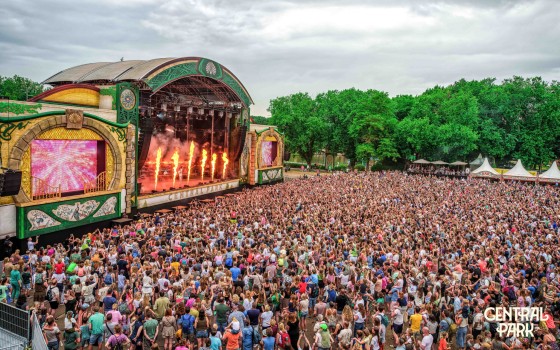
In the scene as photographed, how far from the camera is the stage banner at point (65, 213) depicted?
14.1 metres

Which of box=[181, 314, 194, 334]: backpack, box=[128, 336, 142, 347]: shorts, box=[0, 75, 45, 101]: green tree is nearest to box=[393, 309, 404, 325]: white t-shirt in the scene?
box=[181, 314, 194, 334]: backpack

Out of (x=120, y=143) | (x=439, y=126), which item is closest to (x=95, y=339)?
(x=120, y=143)

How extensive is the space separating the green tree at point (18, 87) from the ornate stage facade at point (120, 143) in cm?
4090

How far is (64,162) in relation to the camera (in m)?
16.0

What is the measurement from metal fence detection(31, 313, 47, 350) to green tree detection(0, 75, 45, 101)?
2453 inches

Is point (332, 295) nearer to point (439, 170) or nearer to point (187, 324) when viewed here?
point (187, 324)

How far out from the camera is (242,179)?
1234 inches

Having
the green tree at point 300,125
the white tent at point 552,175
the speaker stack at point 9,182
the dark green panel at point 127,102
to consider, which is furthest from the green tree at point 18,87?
the white tent at point 552,175

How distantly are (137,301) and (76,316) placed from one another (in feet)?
6.14

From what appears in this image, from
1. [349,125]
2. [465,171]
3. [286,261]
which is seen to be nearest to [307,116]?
[349,125]

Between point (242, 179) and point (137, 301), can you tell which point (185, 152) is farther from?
point (137, 301)

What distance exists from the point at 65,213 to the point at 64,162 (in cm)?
214

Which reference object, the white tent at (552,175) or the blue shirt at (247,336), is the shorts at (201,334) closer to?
the blue shirt at (247,336)

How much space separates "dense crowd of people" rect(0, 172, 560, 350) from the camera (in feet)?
23.5
